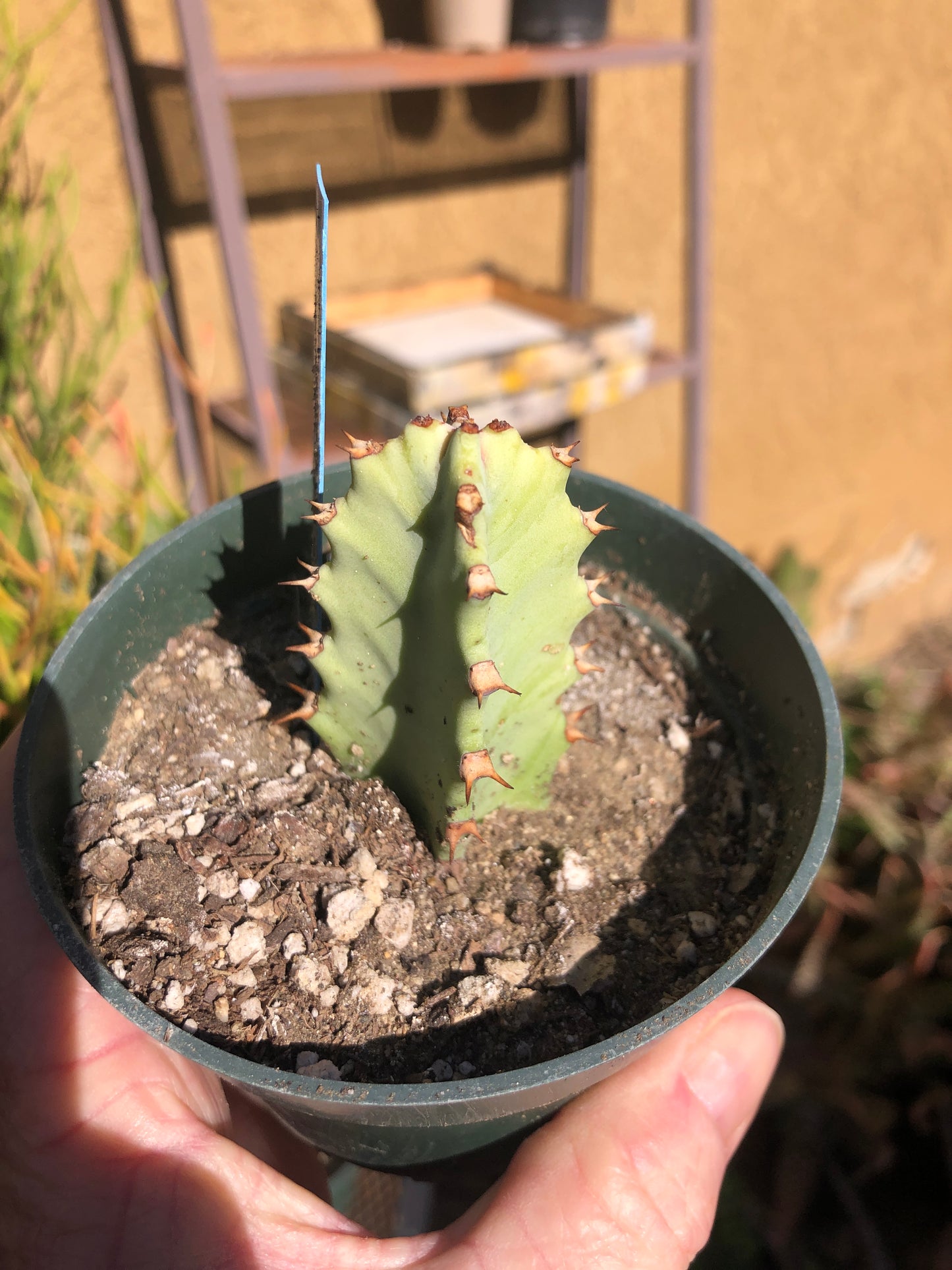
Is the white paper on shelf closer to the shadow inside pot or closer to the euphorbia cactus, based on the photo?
the shadow inside pot

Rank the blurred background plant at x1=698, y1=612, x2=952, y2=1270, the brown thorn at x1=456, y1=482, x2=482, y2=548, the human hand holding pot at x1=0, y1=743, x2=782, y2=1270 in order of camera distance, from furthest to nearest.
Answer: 1. the blurred background plant at x1=698, y1=612, x2=952, y2=1270
2. the human hand holding pot at x1=0, y1=743, x2=782, y2=1270
3. the brown thorn at x1=456, y1=482, x2=482, y2=548

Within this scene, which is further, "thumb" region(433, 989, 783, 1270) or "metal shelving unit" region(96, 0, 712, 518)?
"metal shelving unit" region(96, 0, 712, 518)

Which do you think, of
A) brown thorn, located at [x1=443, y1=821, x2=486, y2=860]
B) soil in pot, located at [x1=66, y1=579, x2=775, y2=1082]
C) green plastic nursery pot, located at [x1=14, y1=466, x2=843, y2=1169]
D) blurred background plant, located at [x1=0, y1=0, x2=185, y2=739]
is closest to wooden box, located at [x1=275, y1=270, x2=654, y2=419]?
blurred background plant, located at [x1=0, y1=0, x2=185, y2=739]

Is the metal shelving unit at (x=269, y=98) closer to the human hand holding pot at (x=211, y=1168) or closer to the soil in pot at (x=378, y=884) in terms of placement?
the soil in pot at (x=378, y=884)

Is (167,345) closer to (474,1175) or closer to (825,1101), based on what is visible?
(474,1175)

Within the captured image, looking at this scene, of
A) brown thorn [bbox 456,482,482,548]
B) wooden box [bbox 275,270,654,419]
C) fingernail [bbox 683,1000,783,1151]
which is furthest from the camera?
wooden box [bbox 275,270,654,419]

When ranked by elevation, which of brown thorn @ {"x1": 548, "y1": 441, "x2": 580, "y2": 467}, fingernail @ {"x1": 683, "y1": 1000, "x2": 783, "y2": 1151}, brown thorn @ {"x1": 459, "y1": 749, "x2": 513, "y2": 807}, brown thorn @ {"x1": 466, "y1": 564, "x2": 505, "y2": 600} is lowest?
fingernail @ {"x1": 683, "y1": 1000, "x2": 783, "y2": 1151}

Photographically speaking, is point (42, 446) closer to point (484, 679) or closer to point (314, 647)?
point (314, 647)

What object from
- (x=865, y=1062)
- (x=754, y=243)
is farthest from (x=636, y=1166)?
(x=754, y=243)
